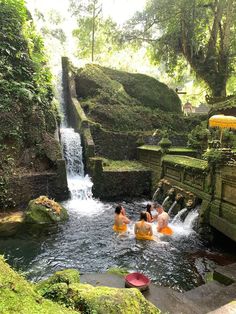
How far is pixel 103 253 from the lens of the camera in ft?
25.5

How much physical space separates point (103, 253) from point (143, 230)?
1.48m

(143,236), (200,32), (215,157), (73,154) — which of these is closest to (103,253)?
(143,236)

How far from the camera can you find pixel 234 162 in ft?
25.4

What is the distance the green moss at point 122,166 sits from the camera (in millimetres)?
14403

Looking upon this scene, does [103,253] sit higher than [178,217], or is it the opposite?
[178,217]

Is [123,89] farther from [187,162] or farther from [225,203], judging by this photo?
[225,203]

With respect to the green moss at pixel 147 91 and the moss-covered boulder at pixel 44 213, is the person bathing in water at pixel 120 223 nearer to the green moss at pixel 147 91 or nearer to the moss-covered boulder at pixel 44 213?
the moss-covered boulder at pixel 44 213

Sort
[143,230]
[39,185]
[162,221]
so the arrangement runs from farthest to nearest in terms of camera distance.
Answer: [39,185], [162,221], [143,230]

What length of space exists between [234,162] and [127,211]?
5.41 metres

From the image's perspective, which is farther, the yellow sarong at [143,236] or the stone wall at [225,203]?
the yellow sarong at [143,236]

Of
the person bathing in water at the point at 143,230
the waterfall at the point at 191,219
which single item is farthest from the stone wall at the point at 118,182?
the person bathing in water at the point at 143,230

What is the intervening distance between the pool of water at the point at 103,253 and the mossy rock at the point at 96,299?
353 centimetres

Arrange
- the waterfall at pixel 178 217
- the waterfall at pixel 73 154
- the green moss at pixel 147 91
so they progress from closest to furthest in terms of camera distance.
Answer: the waterfall at pixel 178 217, the waterfall at pixel 73 154, the green moss at pixel 147 91

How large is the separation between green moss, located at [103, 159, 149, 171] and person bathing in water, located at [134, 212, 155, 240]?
577cm
